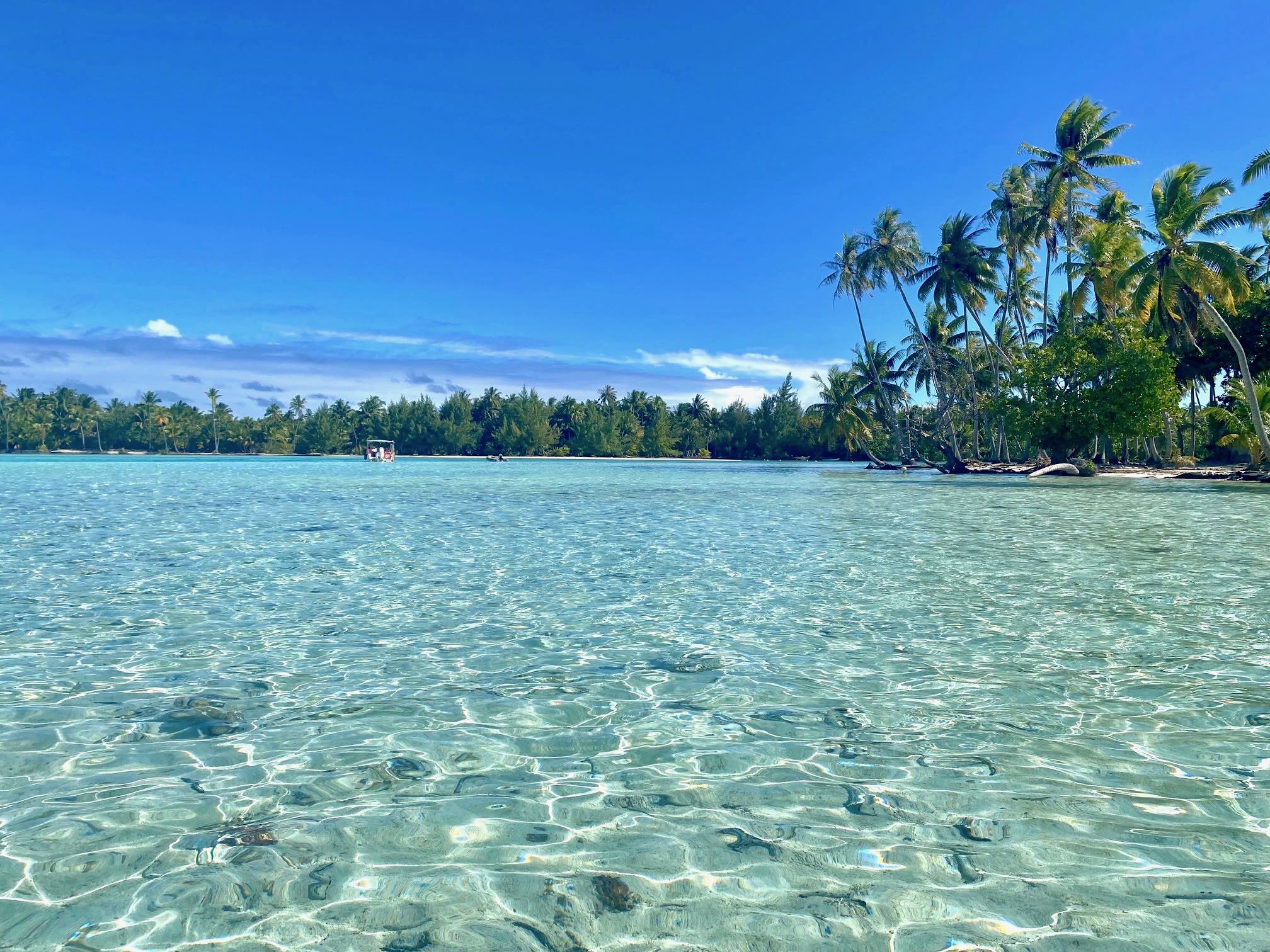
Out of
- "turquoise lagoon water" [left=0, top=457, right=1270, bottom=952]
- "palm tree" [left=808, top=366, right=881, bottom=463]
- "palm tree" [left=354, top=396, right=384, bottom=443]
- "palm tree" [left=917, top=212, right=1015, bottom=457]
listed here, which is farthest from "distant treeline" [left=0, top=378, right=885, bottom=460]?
"turquoise lagoon water" [left=0, top=457, right=1270, bottom=952]

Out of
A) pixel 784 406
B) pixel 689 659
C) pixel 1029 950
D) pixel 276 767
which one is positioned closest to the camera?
pixel 1029 950

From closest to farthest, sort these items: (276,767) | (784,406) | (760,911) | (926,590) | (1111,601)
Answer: (760,911)
(276,767)
(1111,601)
(926,590)
(784,406)

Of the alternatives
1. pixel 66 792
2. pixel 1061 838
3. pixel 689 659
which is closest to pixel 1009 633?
pixel 689 659

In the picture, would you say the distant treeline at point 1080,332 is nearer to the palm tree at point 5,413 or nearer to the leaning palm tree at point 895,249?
the leaning palm tree at point 895,249

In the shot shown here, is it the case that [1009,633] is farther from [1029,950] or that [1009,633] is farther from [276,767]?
[276,767]

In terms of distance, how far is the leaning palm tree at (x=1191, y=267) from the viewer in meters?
31.0

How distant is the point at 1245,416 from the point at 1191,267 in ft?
42.9

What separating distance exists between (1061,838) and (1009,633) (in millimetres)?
4006

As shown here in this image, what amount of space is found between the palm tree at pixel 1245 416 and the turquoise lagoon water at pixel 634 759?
35.3 m

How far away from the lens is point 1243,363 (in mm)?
31625

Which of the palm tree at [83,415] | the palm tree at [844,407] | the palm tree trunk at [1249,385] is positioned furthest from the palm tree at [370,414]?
the palm tree trunk at [1249,385]

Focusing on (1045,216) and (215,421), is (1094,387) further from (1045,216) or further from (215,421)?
(215,421)

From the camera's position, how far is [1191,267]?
102ft

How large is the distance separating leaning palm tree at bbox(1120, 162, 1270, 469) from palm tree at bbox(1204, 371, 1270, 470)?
411 cm
